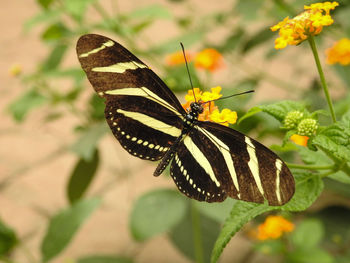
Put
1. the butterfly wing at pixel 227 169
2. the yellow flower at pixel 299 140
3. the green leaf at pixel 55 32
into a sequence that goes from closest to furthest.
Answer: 1. the butterfly wing at pixel 227 169
2. the yellow flower at pixel 299 140
3. the green leaf at pixel 55 32

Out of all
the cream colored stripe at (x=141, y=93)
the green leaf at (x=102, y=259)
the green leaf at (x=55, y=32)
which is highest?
the cream colored stripe at (x=141, y=93)

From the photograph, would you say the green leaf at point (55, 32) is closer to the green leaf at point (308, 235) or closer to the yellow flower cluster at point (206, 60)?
the yellow flower cluster at point (206, 60)

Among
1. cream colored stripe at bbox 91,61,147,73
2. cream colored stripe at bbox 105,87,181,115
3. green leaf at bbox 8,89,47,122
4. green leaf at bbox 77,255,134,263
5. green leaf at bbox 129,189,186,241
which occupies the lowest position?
green leaf at bbox 77,255,134,263

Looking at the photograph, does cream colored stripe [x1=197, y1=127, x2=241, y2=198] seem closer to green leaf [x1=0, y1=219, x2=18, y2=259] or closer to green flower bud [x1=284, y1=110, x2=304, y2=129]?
green flower bud [x1=284, y1=110, x2=304, y2=129]

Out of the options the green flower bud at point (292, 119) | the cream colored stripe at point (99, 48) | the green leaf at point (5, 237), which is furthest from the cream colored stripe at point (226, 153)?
the green leaf at point (5, 237)

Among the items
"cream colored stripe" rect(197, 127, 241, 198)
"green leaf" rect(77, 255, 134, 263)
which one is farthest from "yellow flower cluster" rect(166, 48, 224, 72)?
"cream colored stripe" rect(197, 127, 241, 198)

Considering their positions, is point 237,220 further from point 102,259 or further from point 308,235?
point 102,259

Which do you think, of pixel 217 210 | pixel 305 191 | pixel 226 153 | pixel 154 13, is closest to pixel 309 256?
pixel 217 210
